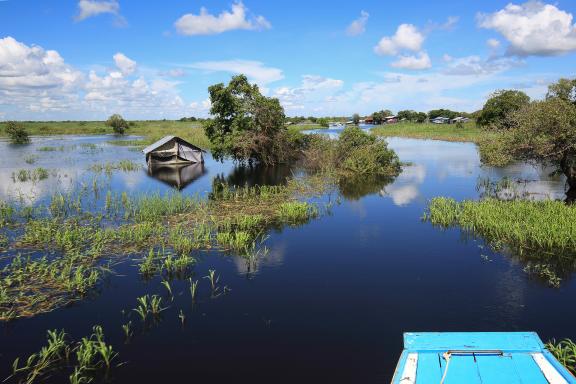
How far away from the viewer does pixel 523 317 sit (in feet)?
34.0

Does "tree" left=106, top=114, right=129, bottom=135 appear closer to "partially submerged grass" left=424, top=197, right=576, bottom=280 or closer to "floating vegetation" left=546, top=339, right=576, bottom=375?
"partially submerged grass" left=424, top=197, right=576, bottom=280

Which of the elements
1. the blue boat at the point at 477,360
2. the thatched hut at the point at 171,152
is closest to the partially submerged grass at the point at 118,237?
the blue boat at the point at 477,360

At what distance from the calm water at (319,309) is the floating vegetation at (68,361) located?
0.35 metres

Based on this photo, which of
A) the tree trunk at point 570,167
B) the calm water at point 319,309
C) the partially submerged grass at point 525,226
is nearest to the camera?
the calm water at point 319,309

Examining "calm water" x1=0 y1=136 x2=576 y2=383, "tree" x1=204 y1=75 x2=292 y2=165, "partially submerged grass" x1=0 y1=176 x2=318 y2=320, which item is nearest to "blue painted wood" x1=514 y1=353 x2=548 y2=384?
"calm water" x1=0 y1=136 x2=576 y2=383

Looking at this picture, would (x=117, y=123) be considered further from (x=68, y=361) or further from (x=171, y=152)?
(x=68, y=361)

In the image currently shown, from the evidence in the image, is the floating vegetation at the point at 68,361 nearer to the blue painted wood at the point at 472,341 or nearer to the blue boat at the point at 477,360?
the blue boat at the point at 477,360

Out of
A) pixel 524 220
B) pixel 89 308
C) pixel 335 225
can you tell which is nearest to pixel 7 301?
pixel 89 308

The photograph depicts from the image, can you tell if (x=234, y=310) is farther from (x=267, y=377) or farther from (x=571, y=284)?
(x=571, y=284)

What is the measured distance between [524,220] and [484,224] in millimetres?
1535

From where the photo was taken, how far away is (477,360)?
6.91 metres

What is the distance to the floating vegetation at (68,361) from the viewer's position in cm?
824

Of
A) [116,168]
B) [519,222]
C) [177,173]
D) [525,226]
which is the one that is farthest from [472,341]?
[116,168]

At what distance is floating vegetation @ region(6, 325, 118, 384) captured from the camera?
824cm
